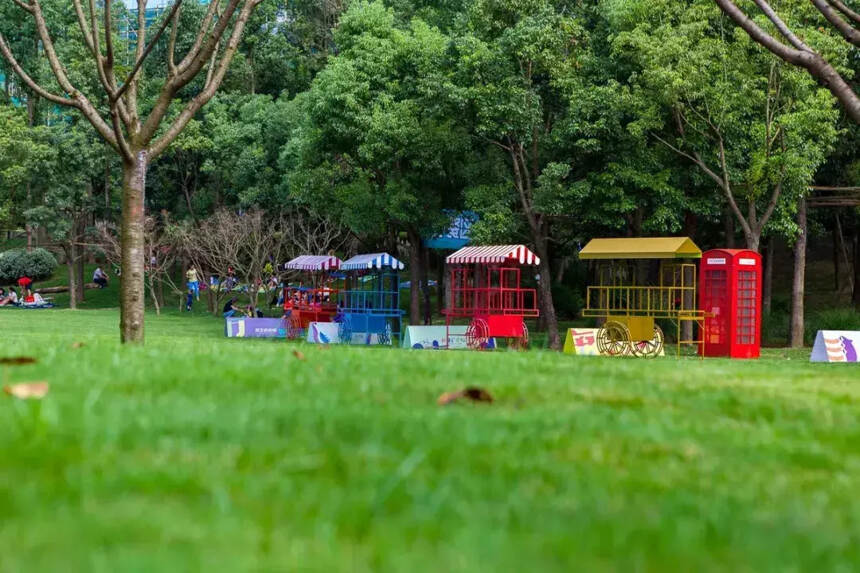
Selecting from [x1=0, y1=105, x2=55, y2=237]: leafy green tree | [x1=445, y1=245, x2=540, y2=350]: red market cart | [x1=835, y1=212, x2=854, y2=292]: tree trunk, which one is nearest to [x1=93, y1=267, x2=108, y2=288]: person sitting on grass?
[x1=0, y1=105, x2=55, y2=237]: leafy green tree

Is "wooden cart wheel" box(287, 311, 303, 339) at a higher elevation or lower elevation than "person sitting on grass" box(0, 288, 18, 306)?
lower

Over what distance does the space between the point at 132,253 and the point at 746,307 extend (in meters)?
19.4

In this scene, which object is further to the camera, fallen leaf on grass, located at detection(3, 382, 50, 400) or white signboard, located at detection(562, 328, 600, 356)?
white signboard, located at detection(562, 328, 600, 356)

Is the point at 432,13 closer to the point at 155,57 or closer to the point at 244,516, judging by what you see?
the point at 155,57

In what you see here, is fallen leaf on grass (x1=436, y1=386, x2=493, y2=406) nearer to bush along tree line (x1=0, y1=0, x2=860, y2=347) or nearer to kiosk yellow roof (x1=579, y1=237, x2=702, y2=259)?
bush along tree line (x1=0, y1=0, x2=860, y2=347)

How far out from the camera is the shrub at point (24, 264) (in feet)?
221

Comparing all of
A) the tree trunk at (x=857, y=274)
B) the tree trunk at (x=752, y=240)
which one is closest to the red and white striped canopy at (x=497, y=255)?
the tree trunk at (x=752, y=240)

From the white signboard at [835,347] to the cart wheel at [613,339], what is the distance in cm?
475

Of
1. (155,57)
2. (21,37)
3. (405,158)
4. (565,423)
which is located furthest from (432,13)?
(565,423)

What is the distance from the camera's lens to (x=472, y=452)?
175 inches

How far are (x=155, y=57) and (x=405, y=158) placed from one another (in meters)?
31.7

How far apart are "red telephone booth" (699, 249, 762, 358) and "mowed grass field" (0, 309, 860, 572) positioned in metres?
22.0

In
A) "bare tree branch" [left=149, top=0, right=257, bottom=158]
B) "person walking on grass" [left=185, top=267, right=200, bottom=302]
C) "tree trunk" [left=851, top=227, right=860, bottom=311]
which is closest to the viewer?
"bare tree branch" [left=149, top=0, right=257, bottom=158]

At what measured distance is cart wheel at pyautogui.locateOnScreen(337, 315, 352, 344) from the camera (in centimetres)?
3572
